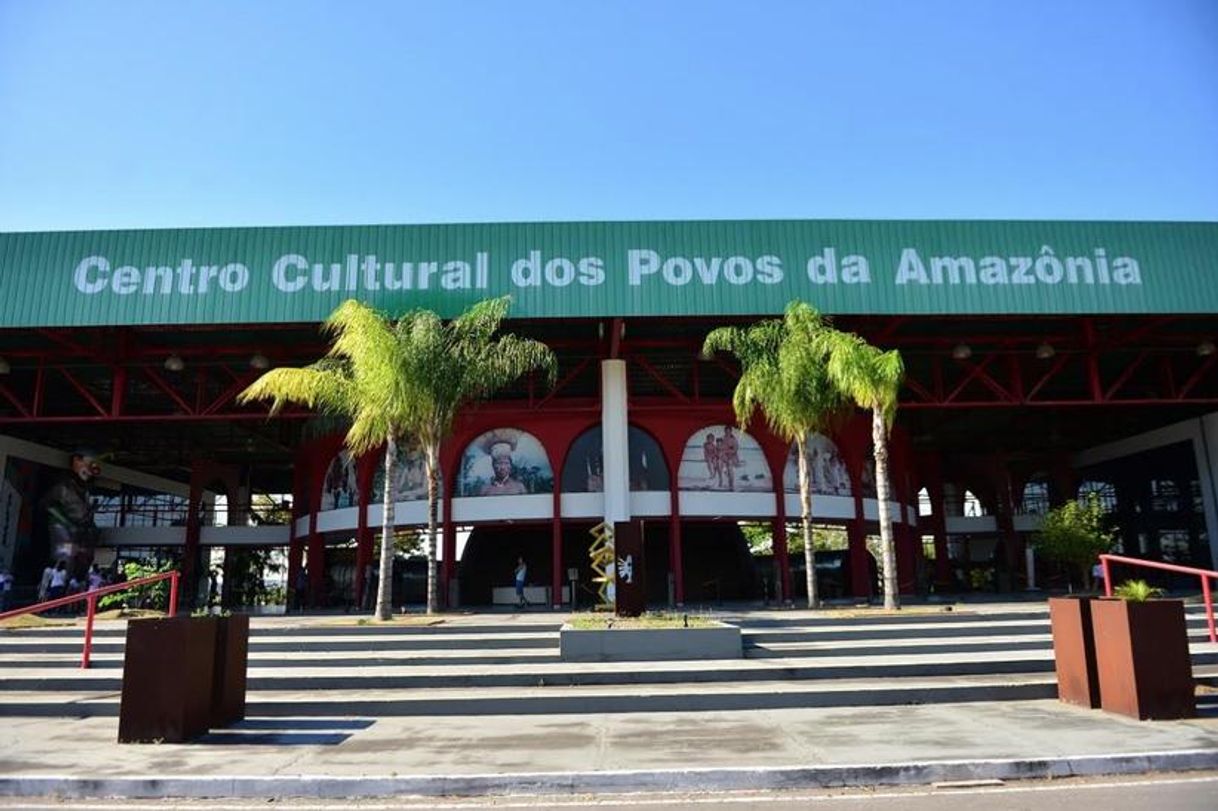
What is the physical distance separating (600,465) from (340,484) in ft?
29.3

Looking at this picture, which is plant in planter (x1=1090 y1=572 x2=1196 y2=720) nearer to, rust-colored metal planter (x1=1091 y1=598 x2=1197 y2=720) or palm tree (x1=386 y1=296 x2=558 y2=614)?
rust-colored metal planter (x1=1091 y1=598 x2=1197 y2=720)

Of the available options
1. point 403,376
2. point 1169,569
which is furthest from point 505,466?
point 1169,569

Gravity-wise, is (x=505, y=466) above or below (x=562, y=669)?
above

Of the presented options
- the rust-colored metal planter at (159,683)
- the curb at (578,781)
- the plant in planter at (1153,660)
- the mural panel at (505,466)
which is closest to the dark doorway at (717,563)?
the mural panel at (505,466)

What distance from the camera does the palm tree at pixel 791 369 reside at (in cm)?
1903

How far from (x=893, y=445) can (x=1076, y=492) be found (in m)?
16.9

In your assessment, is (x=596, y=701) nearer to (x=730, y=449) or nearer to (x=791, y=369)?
(x=791, y=369)

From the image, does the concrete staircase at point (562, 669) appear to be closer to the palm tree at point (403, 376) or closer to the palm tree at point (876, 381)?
the palm tree at point (876, 381)

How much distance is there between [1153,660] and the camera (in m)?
9.16

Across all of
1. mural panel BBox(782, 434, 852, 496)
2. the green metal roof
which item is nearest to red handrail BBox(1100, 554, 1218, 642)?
the green metal roof

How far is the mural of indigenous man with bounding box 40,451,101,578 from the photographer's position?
30.2 metres

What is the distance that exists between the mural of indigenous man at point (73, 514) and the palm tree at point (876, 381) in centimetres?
2751

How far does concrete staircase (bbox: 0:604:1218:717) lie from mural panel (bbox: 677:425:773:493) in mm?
7909

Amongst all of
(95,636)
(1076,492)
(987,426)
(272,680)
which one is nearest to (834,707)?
(272,680)
